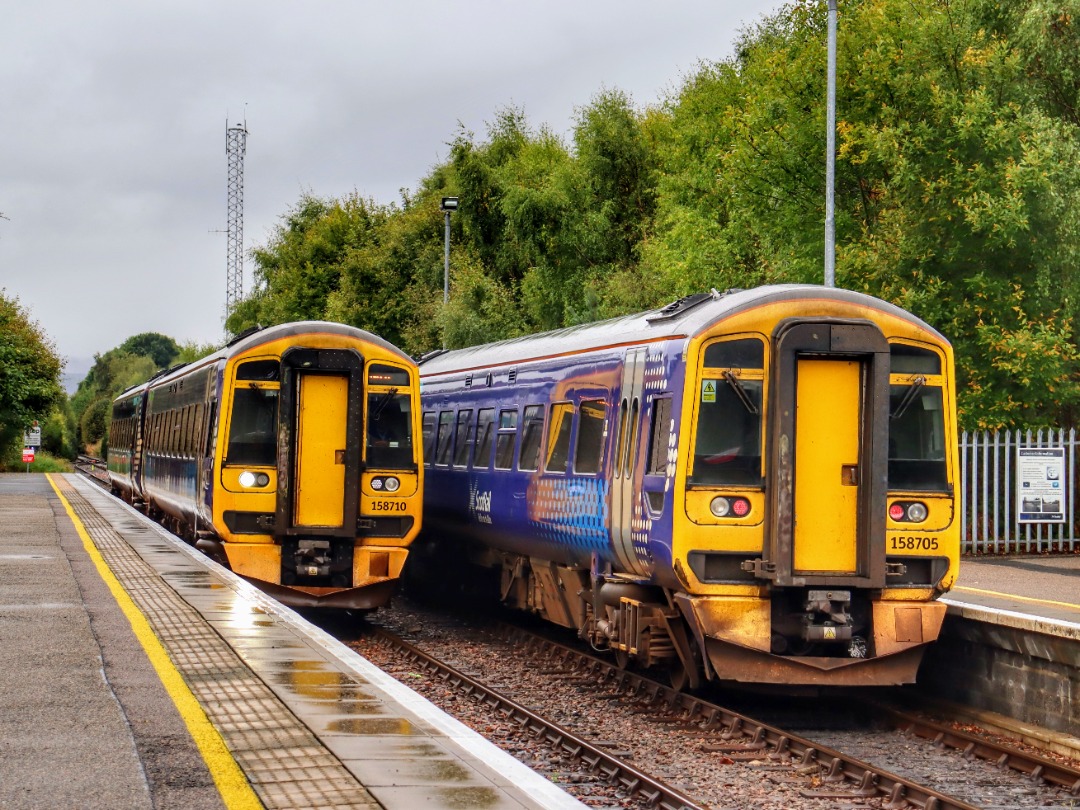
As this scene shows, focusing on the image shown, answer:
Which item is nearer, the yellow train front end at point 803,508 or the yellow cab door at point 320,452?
the yellow train front end at point 803,508

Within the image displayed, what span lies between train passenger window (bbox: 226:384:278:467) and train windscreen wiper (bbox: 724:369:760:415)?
695cm

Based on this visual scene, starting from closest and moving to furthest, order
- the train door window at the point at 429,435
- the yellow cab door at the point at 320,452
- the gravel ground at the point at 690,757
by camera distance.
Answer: the gravel ground at the point at 690,757 < the yellow cab door at the point at 320,452 < the train door window at the point at 429,435

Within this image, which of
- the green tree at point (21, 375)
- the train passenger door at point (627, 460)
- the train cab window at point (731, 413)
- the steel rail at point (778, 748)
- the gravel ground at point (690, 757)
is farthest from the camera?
the green tree at point (21, 375)

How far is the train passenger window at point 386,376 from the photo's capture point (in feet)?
57.4

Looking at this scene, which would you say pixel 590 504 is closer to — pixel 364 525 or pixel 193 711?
pixel 364 525

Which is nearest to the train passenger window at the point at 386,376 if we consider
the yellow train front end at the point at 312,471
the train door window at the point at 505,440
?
the yellow train front end at the point at 312,471

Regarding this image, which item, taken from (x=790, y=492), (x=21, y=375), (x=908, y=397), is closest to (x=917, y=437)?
(x=908, y=397)

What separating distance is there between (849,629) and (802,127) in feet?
63.6

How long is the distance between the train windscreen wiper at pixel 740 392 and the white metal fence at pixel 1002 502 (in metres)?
10.8

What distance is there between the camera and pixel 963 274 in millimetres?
24719

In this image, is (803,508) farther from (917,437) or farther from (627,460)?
(627,460)

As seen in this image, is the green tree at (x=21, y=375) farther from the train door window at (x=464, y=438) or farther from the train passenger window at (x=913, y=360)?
the train passenger window at (x=913, y=360)

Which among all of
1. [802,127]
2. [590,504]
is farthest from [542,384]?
[802,127]

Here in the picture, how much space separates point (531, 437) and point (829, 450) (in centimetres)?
538
